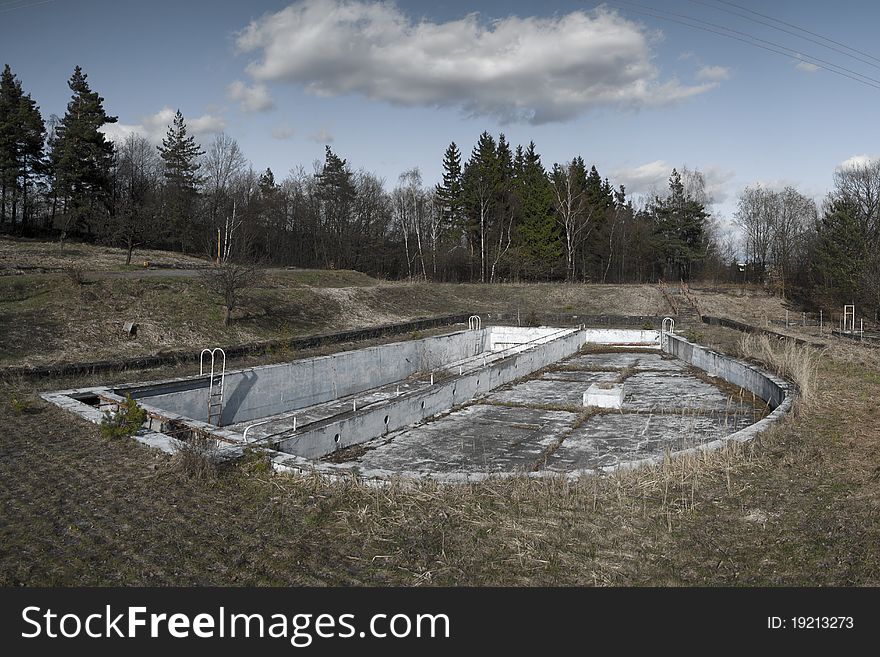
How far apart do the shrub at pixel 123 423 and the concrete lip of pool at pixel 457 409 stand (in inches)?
5.8

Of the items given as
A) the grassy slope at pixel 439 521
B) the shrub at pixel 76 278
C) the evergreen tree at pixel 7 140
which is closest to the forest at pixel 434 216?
the evergreen tree at pixel 7 140

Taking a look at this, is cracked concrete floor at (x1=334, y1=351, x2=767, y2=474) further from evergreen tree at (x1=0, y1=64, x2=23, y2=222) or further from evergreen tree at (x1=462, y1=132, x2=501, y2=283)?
evergreen tree at (x1=0, y1=64, x2=23, y2=222)

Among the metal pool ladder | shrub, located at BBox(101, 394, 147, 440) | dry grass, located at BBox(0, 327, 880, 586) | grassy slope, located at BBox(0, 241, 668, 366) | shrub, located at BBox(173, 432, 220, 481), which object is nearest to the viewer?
dry grass, located at BBox(0, 327, 880, 586)

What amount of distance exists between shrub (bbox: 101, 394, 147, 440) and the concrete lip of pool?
147mm

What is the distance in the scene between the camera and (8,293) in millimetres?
13844

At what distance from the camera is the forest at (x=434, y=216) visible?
3153 centimetres

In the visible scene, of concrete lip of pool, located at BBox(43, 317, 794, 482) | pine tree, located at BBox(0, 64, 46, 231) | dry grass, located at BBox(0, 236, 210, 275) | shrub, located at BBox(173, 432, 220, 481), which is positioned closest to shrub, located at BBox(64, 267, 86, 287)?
dry grass, located at BBox(0, 236, 210, 275)

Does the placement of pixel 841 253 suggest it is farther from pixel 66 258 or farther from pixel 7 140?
pixel 7 140

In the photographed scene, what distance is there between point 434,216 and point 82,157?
2220 centimetres

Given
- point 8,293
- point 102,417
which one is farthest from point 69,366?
point 8,293

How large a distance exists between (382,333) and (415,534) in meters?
13.0

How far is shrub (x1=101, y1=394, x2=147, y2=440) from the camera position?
6.68 m

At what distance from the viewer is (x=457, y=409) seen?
1177 centimetres

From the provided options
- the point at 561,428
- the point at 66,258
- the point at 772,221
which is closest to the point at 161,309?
the point at 561,428
